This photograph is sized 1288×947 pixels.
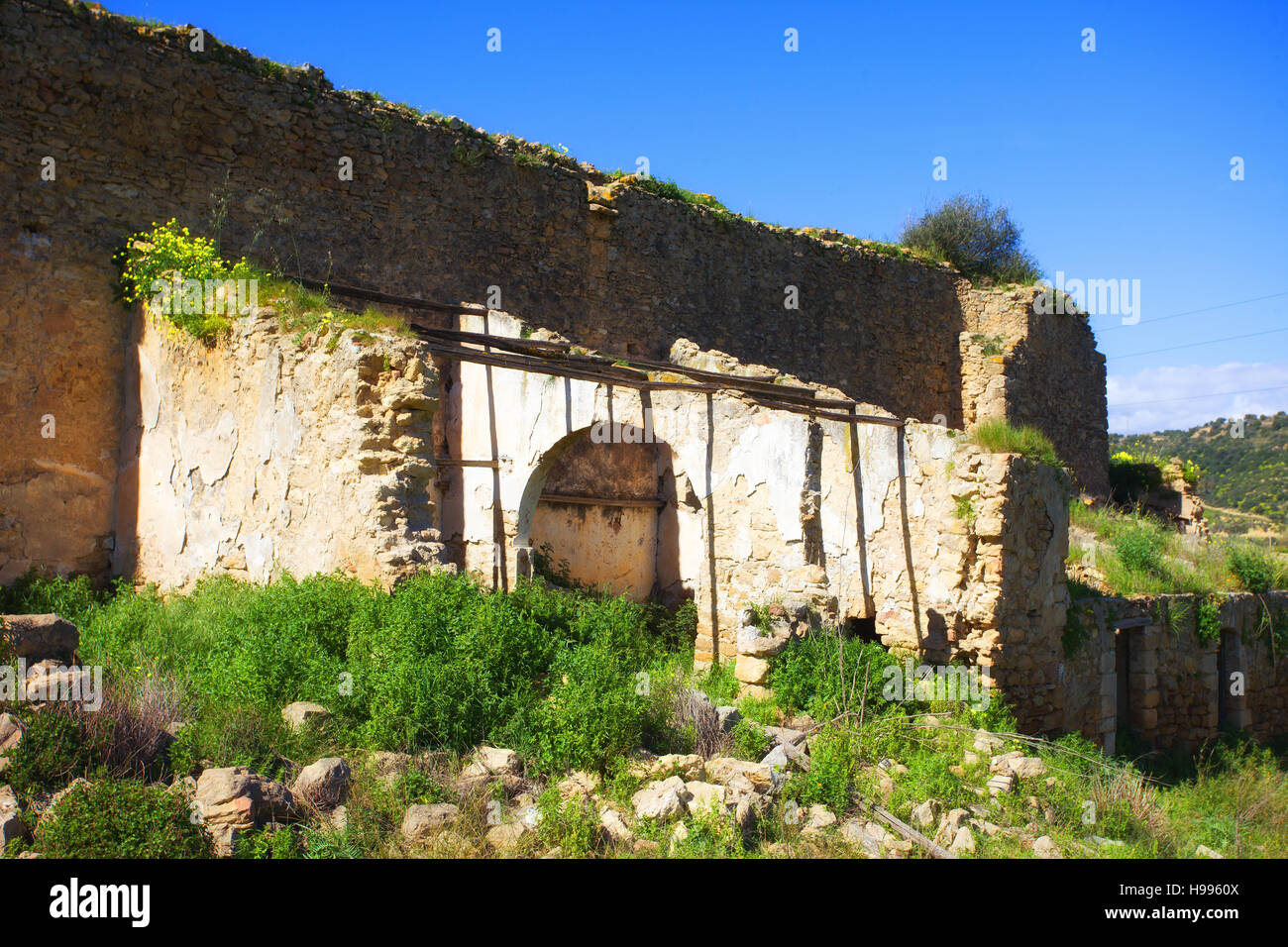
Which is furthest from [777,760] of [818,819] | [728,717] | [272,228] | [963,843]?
[272,228]

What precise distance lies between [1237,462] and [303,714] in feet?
139

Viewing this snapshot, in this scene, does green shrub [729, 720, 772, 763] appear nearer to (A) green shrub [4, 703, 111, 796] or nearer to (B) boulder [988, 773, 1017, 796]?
(B) boulder [988, 773, 1017, 796]

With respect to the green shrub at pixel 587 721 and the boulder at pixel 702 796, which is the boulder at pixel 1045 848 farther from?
the green shrub at pixel 587 721

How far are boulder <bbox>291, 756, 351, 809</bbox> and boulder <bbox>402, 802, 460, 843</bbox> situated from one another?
377 mm

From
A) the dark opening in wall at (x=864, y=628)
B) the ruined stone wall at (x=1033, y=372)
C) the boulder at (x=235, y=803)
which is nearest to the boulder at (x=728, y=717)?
the boulder at (x=235, y=803)

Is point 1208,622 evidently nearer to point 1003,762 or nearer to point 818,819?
point 1003,762

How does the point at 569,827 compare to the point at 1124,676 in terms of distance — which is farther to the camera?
the point at 1124,676

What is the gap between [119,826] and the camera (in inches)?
180

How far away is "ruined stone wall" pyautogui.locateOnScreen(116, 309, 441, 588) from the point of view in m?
8.05

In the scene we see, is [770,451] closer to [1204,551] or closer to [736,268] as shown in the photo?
[736,268]

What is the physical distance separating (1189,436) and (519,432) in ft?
148

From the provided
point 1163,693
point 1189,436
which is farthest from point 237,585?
point 1189,436

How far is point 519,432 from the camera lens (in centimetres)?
1028

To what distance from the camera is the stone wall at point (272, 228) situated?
10.1 m
